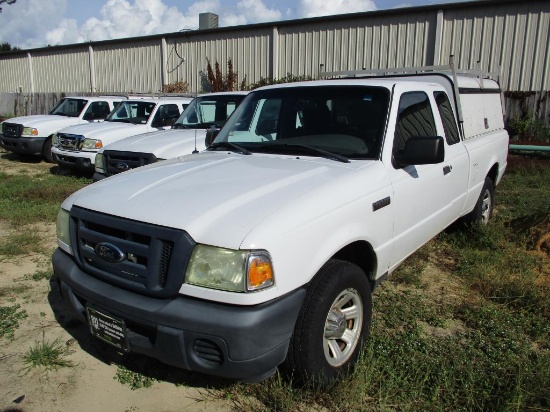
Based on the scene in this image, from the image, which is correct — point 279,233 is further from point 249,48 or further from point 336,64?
point 249,48

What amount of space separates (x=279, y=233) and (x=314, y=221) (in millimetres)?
285

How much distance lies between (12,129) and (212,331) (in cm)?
1184

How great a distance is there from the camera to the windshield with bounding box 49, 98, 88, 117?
12461 mm

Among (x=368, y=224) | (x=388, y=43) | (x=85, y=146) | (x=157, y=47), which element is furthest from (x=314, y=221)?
(x=157, y=47)

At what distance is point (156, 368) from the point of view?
3.11 m

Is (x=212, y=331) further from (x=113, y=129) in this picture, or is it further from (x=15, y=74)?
(x=15, y=74)

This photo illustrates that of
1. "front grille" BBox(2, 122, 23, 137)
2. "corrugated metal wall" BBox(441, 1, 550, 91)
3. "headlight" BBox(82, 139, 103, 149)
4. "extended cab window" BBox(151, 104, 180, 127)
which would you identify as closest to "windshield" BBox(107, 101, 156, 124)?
"extended cab window" BBox(151, 104, 180, 127)

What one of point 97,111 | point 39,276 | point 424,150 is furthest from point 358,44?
point 39,276

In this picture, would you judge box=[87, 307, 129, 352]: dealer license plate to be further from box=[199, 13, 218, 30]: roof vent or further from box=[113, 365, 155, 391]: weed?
box=[199, 13, 218, 30]: roof vent

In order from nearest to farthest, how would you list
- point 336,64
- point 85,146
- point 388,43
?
point 85,146, point 388,43, point 336,64

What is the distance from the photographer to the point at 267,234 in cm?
230

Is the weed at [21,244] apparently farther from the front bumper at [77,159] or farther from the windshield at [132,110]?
the windshield at [132,110]

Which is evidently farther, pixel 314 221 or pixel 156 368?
pixel 156 368

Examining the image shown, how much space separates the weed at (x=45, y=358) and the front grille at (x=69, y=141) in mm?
6943
